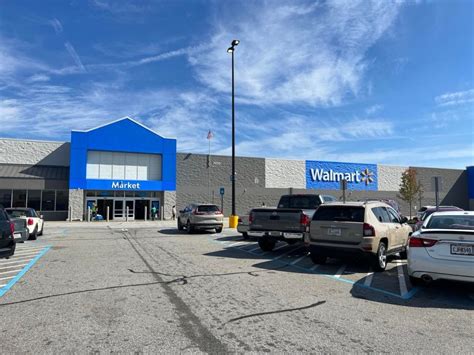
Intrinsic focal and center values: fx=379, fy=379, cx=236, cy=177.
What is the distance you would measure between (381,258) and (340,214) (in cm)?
140

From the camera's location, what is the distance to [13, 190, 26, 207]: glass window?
32406mm

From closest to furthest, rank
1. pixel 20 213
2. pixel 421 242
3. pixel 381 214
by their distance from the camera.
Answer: pixel 421 242 < pixel 381 214 < pixel 20 213

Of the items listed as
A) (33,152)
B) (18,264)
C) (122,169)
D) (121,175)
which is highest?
(33,152)

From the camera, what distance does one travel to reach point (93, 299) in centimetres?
615

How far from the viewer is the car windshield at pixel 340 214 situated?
30.1 ft

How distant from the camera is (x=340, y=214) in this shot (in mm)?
9477

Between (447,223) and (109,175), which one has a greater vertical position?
(109,175)

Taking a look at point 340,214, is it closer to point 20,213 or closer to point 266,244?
point 266,244

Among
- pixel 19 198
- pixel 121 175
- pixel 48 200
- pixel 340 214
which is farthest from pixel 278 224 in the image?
→ pixel 19 198

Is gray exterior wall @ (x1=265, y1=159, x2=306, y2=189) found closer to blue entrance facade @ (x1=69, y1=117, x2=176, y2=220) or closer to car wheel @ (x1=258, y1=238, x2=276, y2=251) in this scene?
blue entrance facade @ (x1=69, y1=117, x2=176, y2=220)

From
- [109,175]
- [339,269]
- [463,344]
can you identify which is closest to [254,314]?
[463,344]

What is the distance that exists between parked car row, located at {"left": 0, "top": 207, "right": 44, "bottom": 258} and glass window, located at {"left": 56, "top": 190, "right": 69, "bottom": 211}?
51.8ft

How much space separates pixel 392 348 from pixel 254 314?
1.90 metres

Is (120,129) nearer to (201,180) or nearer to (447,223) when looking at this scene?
(201,180)
